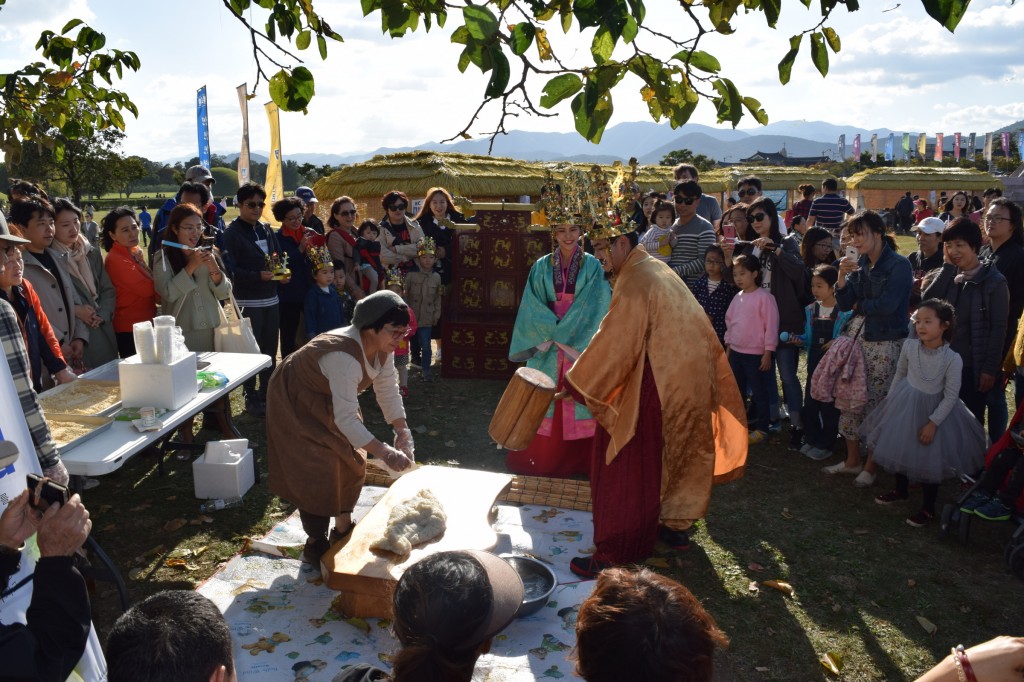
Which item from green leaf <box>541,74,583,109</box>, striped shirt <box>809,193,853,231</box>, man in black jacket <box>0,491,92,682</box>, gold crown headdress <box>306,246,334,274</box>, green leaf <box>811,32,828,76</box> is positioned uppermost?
green leaf <box>811,32,828,76</box>

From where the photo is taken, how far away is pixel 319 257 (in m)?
7.32

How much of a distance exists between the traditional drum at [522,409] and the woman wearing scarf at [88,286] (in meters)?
3.15

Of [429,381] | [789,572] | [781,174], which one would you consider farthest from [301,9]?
[781,174]

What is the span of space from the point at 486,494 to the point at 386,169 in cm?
1377

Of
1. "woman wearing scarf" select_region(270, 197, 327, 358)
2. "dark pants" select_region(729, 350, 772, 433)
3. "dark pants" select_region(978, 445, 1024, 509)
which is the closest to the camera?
"dark pants" select_region(978, 445, 1024, 509)

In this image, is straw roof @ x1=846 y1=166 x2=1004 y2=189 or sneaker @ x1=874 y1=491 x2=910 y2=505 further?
straw roof @ x1=846 y1=166 x2=1004 y2=189

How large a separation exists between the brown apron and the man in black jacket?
2.17m

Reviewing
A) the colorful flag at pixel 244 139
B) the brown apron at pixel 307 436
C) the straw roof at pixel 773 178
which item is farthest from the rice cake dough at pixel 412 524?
the straw roof at pixel 773 178

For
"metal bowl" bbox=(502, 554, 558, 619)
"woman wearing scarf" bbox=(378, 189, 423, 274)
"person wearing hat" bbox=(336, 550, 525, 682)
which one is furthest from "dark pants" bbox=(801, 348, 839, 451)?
"person wearing hat" bbox=(336, 550, 525, 682)

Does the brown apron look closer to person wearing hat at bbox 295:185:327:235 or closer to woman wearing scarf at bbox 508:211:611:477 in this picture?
woman wearing scarf at bbox 508:211:611:477

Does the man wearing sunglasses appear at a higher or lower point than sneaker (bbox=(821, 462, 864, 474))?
higher

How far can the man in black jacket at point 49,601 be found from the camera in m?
1.77

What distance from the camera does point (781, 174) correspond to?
27469 millimetres

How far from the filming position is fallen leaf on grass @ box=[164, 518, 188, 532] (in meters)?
5.03
